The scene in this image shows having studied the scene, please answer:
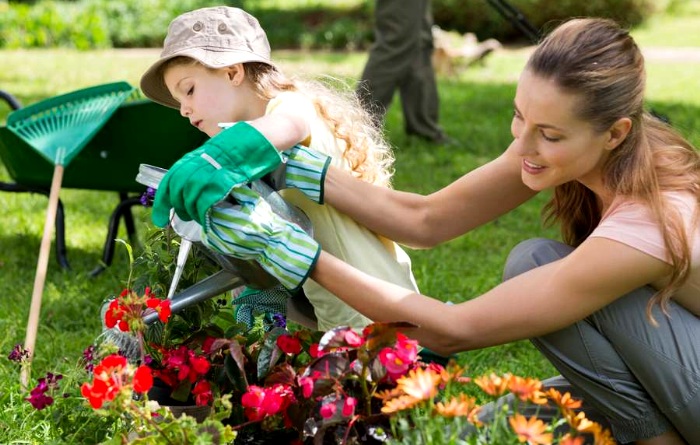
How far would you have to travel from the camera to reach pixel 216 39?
2.24 metres

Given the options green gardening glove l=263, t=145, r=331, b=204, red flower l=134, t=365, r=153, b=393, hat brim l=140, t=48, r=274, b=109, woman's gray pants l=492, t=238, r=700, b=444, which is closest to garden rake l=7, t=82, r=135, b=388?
hat brim l=140, t=48, r=274, b=109

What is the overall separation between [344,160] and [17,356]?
858 millimetres

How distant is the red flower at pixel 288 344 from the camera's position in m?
1.94

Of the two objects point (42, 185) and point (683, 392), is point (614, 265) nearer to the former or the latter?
point (683, 392)

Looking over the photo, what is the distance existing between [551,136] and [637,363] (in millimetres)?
494

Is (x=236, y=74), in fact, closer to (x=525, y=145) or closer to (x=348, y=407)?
(x=525, y=145)

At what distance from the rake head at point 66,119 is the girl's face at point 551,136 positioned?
6.62 feet

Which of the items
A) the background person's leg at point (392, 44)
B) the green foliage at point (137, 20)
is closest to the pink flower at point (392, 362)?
the background person's leg at point (392, 44)

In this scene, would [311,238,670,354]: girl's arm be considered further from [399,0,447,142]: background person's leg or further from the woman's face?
[399,0,447,142]: background person's leg

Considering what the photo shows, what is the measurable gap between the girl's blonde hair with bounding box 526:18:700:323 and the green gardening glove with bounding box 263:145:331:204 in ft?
1.74

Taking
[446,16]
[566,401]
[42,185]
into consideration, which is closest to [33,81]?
[42,185]

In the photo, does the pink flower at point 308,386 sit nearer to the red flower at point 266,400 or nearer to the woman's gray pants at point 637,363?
the red flower at point 266,400

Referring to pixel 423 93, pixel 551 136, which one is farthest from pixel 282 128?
pixel 423 93

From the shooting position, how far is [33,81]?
807 centimetres
